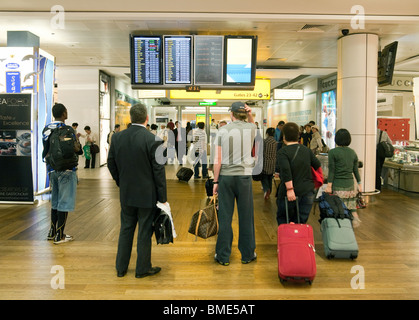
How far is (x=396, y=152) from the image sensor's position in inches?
388

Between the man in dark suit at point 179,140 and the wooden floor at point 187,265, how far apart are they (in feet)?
22.0

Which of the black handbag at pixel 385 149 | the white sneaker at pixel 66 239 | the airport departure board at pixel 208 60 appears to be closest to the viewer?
the white sneaker at pixel 66 239

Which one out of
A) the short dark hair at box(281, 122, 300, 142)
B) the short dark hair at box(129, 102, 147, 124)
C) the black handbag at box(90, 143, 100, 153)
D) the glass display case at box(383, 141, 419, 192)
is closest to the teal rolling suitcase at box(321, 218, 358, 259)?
the short dark hair at box(281, 122, 300, 142)

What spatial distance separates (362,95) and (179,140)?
725cm

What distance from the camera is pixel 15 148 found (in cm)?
728

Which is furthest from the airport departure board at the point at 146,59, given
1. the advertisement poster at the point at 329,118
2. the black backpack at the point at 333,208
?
→ the advertisement poster at the point at 329,118

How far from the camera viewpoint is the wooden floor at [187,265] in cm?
338

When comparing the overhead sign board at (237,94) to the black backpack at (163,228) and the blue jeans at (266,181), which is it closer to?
the blue jeans at (266,181)

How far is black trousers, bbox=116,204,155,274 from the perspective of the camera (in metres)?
3.66

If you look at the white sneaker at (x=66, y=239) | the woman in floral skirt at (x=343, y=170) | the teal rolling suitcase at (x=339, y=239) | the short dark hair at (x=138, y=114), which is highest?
the short dark hair at (x=138, y=114)

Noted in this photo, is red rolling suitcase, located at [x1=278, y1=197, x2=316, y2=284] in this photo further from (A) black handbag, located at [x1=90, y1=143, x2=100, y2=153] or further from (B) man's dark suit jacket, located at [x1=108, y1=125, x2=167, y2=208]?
(A) black handbag, located at [x1=90, y1=143, x2=100, y2=153]

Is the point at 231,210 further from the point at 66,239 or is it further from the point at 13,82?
the point at 13,82

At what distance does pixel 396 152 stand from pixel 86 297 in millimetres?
8962

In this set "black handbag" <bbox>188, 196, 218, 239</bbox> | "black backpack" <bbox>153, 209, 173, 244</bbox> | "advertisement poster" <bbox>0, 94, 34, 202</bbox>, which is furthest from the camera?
"advertisement poster" <bbox>0, 94, 34, 202</bbox>
